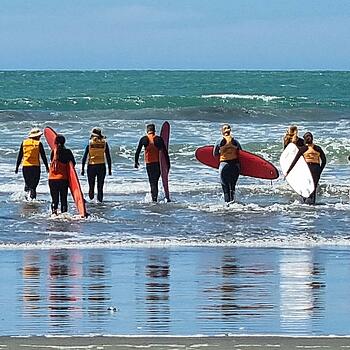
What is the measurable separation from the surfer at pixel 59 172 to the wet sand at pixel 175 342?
1003 cm

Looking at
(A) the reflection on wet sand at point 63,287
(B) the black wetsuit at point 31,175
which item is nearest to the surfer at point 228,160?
(B) the black wetsuit at point 31,175

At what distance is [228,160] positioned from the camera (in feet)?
66.8

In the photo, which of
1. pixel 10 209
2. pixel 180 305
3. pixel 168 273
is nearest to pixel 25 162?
pixel 10 209

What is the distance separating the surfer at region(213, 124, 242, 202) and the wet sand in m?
11.8

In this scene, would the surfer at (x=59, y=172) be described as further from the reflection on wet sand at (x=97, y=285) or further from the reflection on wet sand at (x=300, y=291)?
the reflection on wet sand at (x=300, y=291)

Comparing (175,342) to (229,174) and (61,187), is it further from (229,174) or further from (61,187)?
(229,174)

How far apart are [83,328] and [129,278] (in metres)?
2.91

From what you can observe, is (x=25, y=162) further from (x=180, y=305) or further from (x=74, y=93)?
(x=74, y=93)

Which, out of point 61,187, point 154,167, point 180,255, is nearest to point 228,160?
point 154,167

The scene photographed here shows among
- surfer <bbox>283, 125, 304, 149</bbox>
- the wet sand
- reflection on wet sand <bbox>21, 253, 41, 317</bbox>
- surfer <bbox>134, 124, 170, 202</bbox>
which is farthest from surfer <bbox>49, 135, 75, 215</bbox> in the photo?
the wet sand

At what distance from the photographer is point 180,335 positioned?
28.6 ft

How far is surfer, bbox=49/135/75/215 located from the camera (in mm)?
18438

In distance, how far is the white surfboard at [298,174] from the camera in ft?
69.6

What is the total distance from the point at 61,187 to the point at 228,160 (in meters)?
3.36
